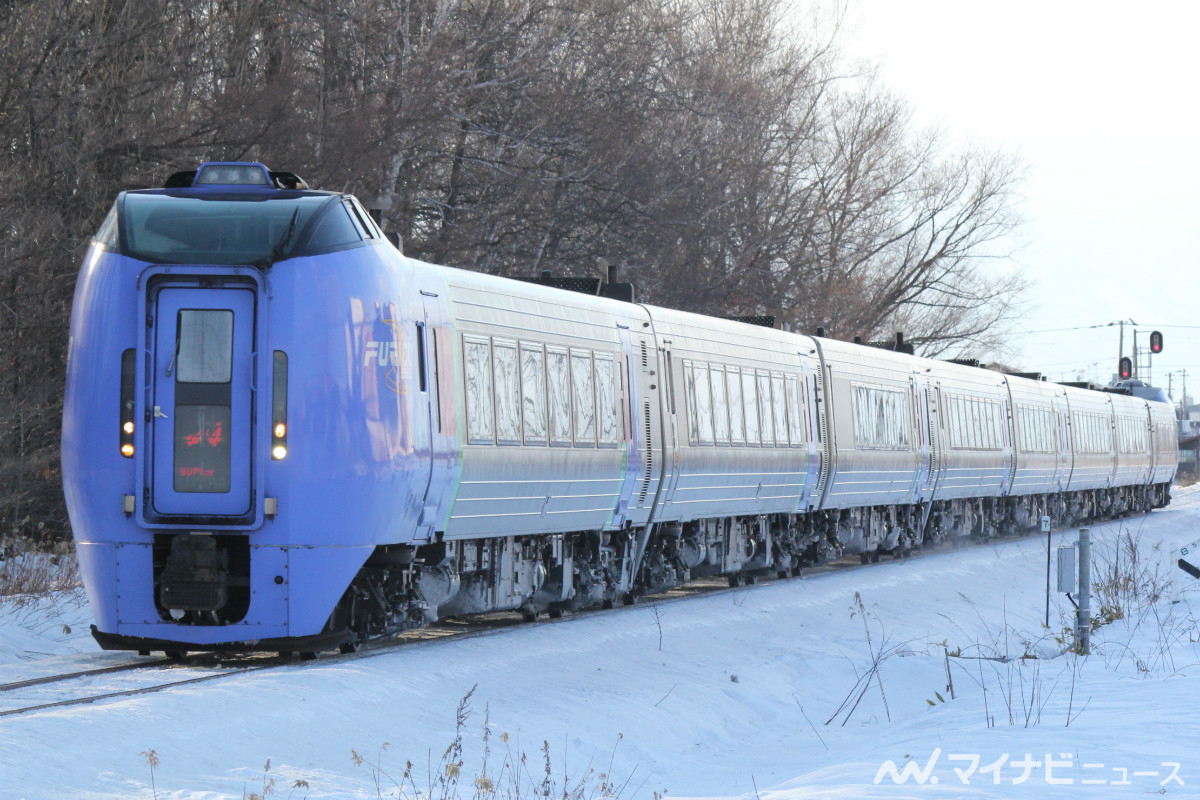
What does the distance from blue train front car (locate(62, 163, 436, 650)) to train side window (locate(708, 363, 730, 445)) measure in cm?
780

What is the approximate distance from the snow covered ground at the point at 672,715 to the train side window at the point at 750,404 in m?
2.77

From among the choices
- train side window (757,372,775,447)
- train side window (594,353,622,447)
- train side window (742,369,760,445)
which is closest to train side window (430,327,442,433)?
train side window (594,353,622,447)

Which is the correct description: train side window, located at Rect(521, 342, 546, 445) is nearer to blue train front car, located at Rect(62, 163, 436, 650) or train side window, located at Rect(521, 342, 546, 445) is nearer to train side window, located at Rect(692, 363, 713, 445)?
blue train front car, located at Rect(62, 163, 436, 650)

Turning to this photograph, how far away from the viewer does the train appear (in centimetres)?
1202

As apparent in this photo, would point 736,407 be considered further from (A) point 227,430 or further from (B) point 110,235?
(B) point 110,235

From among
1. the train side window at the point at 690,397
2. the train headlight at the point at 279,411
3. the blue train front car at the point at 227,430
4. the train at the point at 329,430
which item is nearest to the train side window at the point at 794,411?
the train side window at the point at 690,397

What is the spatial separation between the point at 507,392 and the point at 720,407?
568cm

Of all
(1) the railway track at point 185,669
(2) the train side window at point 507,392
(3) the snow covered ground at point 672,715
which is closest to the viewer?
(3) the snow covered ground at point 672,715

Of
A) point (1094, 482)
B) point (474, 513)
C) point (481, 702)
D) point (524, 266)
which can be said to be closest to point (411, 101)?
point (524, 266)

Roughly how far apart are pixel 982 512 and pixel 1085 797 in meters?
26.0

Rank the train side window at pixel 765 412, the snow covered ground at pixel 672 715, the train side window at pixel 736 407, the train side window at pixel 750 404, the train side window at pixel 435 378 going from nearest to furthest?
1. the snow covered ground at pixel 672 715
2. the train side window at pixel 435 378
3. the train side window at pixel 736 407
4. the train side window at pixel 750 404
5. the train side window at pixel 765 412

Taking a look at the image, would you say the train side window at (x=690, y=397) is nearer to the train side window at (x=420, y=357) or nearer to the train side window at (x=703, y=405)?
the train side window at (x=703, y=405)

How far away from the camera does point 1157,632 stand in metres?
17.3

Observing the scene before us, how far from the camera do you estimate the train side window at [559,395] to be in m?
15.5
